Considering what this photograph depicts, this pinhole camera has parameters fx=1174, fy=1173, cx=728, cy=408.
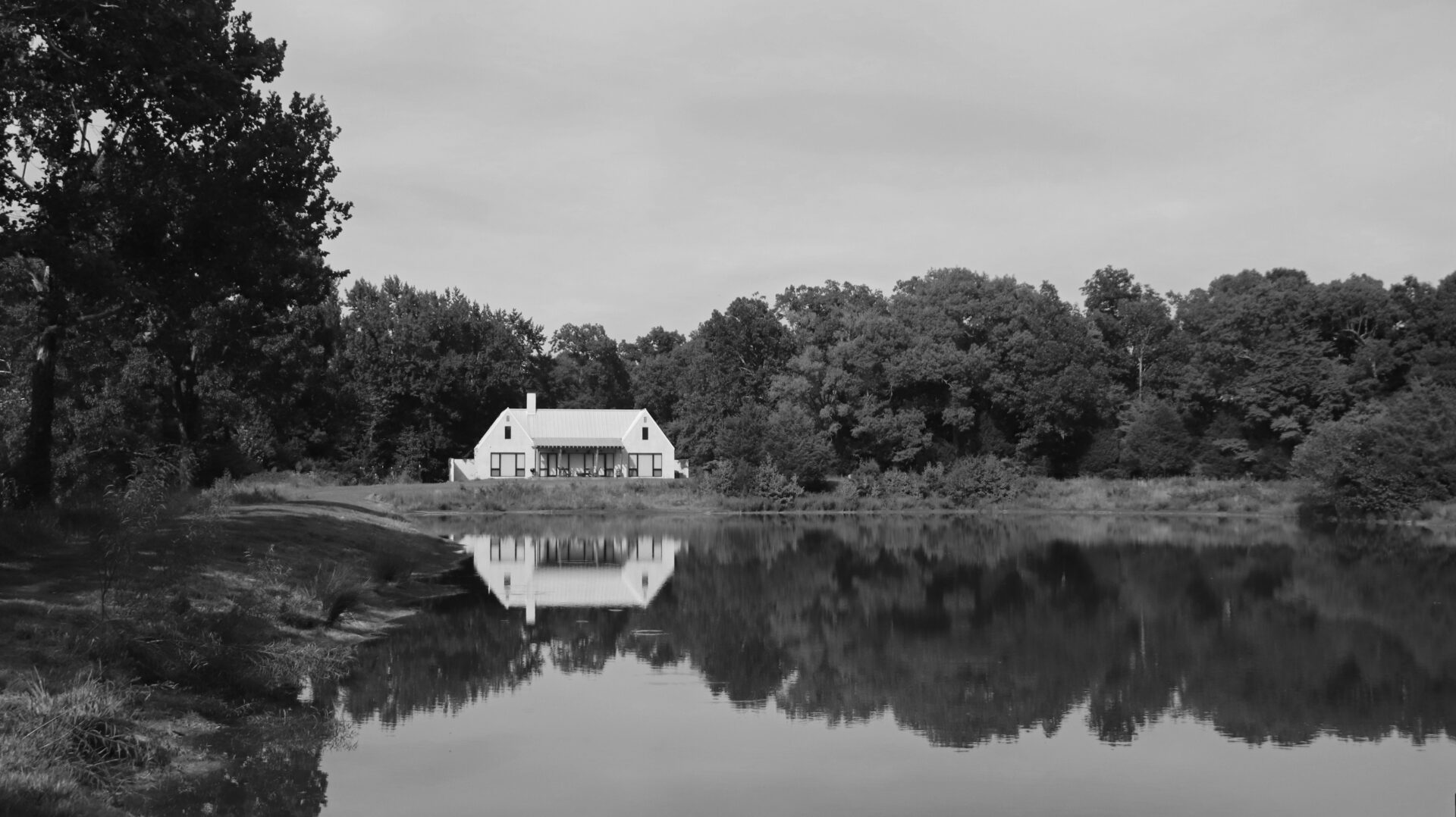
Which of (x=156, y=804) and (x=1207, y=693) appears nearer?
(x=156, y=804)

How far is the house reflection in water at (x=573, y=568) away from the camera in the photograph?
24469 millimetres

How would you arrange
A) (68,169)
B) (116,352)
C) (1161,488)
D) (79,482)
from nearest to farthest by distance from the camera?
(68,169) < (79,482) < (116,352) < (1161,488)

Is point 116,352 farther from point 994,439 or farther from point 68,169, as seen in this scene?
point 994,439

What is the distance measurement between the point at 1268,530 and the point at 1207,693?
32.3m

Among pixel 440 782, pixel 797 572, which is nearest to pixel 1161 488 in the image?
pixel 797 572

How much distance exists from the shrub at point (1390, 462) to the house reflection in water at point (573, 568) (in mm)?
26712

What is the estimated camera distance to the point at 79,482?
22.5m

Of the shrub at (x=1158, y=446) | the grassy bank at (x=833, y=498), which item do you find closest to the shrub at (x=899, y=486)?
the grassy bank at (x=833, y=498)

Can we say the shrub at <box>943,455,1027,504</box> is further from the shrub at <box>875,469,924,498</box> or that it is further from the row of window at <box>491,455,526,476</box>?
the row of window at <box>491,455,526,476</box>

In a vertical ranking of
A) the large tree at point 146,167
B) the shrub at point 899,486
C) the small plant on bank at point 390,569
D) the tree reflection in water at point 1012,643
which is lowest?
the tree reflection in water at point 1012,643

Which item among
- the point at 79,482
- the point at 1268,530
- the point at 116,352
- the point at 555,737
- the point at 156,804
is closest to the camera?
the point at 156,804

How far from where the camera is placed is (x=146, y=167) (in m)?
18.5

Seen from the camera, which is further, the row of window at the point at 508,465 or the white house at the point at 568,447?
the white house at the point at 568,447

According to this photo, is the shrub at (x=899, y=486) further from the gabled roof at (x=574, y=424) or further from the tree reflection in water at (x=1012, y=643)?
the tree reflection in water at (x=1012, y=643)
